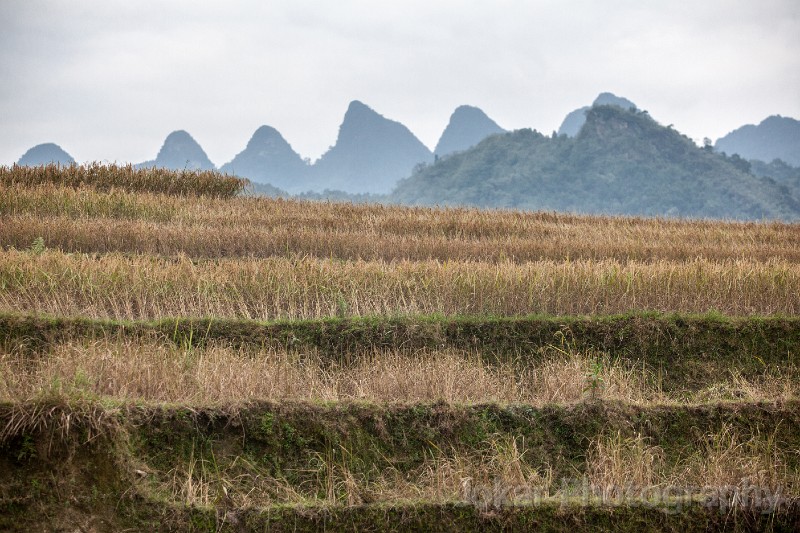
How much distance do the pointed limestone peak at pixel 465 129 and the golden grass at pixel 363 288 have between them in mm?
172519

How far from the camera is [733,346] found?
29.7 feet

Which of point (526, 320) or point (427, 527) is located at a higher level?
→ point (526, 320)

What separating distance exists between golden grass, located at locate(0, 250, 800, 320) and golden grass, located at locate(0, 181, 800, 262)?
1.57m

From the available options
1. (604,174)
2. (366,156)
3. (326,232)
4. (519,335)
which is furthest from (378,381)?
(366,156)

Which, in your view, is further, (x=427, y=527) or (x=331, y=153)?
(x=331, y=153)

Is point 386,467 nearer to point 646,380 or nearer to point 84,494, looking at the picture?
point 84,494

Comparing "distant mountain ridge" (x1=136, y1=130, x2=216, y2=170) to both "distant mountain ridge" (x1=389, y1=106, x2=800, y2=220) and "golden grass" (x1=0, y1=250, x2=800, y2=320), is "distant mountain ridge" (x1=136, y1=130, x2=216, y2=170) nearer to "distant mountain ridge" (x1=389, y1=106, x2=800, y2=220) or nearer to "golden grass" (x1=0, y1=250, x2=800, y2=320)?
"distant mountain ridge" (x1=389, y1=106, x2=800, y2=220)

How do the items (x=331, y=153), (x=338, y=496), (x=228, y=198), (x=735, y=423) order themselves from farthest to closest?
(x=331, y=153) → (x=228, y=198) → (x=735, y=423) → (x=338, y=496)

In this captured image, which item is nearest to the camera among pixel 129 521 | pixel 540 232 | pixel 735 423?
pixel 129 521

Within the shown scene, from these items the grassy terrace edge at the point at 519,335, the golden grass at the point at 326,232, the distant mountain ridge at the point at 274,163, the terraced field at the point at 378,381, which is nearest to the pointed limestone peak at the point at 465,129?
the distant mountain ridge at the point at 274,163

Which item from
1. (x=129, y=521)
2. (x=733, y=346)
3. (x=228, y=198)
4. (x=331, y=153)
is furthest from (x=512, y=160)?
(x=331, y=153)

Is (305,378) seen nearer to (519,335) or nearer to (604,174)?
(519,335)

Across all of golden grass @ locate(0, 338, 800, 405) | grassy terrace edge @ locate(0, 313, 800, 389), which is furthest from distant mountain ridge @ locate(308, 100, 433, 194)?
golden grass @ locate(0, 338, 800, 405)

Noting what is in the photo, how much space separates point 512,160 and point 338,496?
75.7 metres
